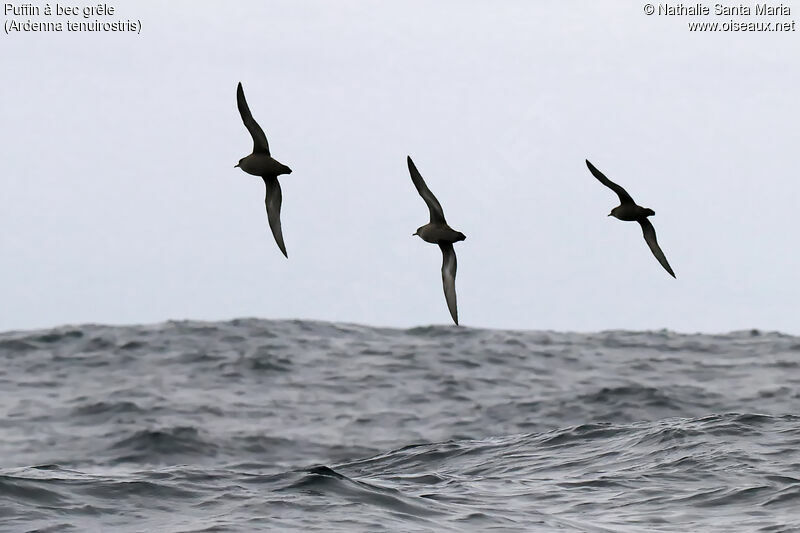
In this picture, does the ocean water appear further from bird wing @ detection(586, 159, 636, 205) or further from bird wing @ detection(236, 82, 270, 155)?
bird wing @ detection(236, 82, 270, 155)

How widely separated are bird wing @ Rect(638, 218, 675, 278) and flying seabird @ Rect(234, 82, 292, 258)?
3.42 metres

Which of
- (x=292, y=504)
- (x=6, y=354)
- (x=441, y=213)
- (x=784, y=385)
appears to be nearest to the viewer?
(x=441, y=213)

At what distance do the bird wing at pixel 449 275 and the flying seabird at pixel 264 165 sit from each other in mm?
1554

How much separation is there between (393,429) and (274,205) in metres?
11.1

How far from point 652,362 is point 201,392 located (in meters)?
10.4

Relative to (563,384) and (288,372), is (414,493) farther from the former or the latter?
(288,372)

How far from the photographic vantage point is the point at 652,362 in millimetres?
27531

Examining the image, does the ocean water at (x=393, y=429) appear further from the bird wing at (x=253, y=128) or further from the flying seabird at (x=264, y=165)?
the bird wing at (x=253, y=128)

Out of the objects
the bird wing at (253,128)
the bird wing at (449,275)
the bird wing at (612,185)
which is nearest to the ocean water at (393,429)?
the bird wing at (449,275)

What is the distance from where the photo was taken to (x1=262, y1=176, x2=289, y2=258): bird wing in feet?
33.0

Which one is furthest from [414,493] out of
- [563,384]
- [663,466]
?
[563,384]

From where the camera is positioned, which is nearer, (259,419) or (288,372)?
(259,419)

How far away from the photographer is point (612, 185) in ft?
35.8

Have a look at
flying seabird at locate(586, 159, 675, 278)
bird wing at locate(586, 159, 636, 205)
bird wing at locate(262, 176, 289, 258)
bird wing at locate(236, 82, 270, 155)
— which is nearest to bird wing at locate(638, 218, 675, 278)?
flying seabird at locate(586, 159, 675, 278)
